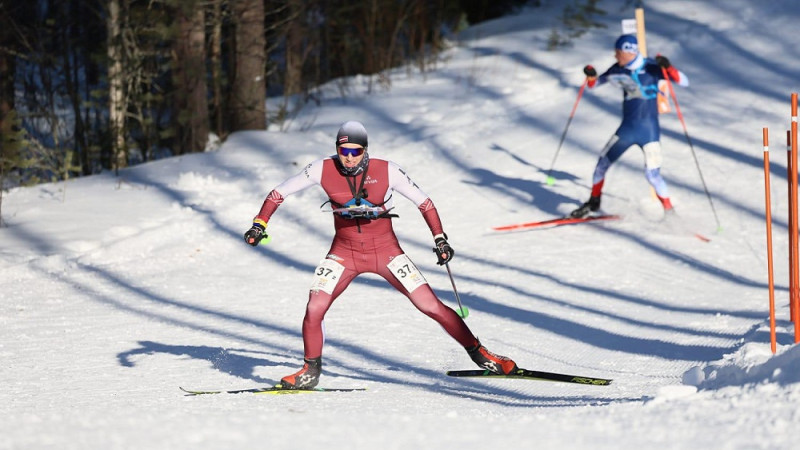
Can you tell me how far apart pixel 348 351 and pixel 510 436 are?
344 centimetres

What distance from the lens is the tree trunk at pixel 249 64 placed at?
16.5m

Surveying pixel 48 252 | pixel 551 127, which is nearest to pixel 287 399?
pixel 48 252

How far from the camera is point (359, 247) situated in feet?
22.6

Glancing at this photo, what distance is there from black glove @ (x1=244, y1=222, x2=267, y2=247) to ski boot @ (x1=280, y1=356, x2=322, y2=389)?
0.81m

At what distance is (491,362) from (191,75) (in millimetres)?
9438

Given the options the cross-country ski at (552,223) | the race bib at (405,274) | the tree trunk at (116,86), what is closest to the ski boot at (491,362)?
the race bib at (405,274)

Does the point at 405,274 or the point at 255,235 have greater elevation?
the point at 255,235

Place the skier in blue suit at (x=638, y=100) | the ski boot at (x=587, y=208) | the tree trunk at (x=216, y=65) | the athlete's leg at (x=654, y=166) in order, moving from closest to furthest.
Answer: the skier in blue suit at (x=638, y=100)
the athlete's leg at (x=654, y=166)
the ski boot at (x=587, y=208)
the tree trunk at (x=216, y=65)

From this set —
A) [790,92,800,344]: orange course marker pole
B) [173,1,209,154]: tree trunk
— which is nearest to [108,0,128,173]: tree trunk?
[173,1,209,154]: tree trunk

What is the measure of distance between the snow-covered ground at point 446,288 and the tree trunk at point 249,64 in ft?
2.43

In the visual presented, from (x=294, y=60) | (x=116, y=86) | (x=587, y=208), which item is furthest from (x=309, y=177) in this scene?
(x=294, y=60)

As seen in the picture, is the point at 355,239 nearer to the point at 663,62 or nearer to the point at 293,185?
the point at 293,185

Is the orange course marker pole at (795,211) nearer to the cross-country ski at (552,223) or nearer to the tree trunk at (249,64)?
the cross-country ski at (552,223)

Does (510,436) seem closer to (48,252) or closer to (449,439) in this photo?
(449,439)
